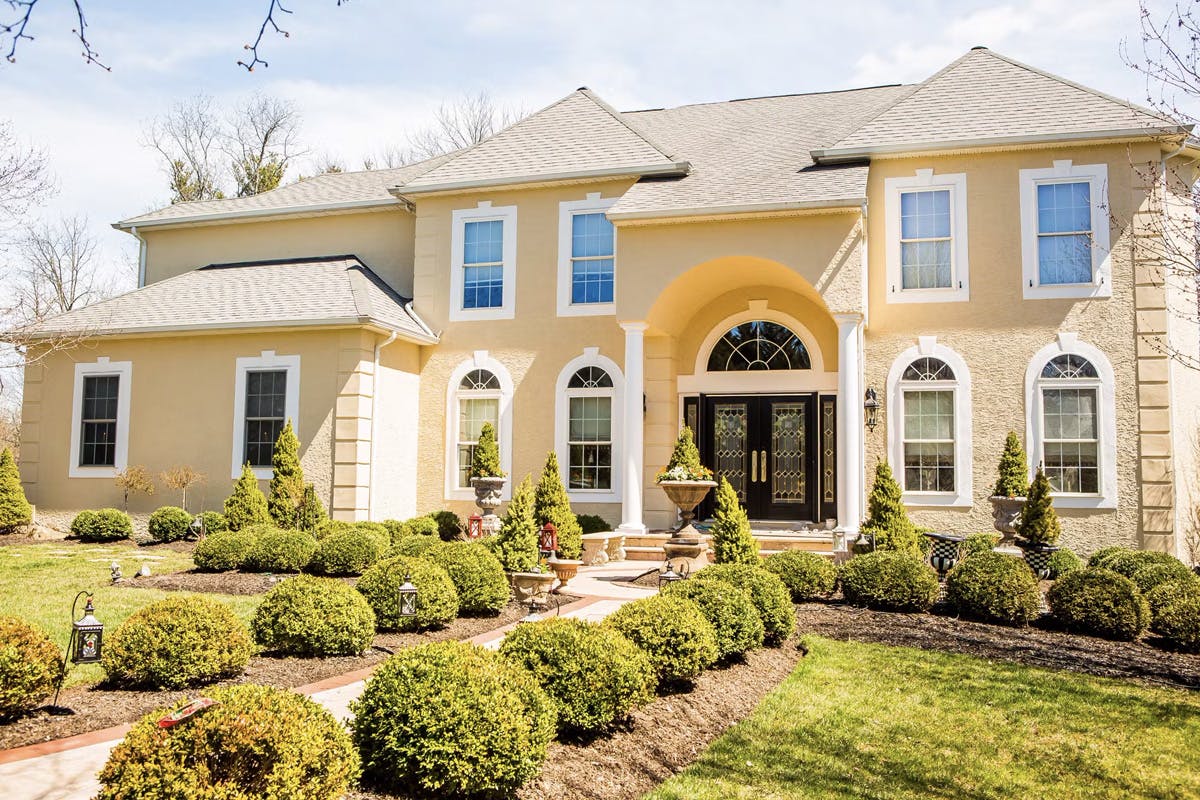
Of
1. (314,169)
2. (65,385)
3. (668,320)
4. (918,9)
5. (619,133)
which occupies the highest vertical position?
(314,169)

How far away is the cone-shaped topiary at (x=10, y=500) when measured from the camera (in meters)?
16.0

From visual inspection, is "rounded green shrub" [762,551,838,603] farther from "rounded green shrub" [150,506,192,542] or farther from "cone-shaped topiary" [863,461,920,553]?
"rounded green shrub" [150,506,192,542]

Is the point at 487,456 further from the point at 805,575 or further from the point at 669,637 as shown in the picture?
the point at 669,637

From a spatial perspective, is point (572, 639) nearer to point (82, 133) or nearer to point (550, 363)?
point (82, 133)

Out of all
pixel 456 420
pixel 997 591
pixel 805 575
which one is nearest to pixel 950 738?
pixel 997 591

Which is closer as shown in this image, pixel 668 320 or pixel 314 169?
pixel 668 320

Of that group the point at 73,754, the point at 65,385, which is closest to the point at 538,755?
the point at 73,754

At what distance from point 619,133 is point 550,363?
A: 4.53 m

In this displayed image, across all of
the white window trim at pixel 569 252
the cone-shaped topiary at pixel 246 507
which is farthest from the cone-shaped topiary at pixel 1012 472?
the cone-shaped topiary at pixel 246 507

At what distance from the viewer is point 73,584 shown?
11156 mm

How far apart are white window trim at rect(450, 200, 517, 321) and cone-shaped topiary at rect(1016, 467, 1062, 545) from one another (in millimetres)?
9140

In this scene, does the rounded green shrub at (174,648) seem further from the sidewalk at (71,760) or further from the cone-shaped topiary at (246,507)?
the cone-shaped topiary at (246,507)

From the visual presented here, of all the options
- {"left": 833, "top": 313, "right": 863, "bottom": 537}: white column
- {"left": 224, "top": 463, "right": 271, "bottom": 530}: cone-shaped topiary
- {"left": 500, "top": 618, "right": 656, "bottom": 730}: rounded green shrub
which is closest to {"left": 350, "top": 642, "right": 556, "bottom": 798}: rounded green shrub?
{"left": 500, "top": 618, "right": 656, "bottom": 730}: rounded green shrub

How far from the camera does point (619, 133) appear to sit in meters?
17.6
